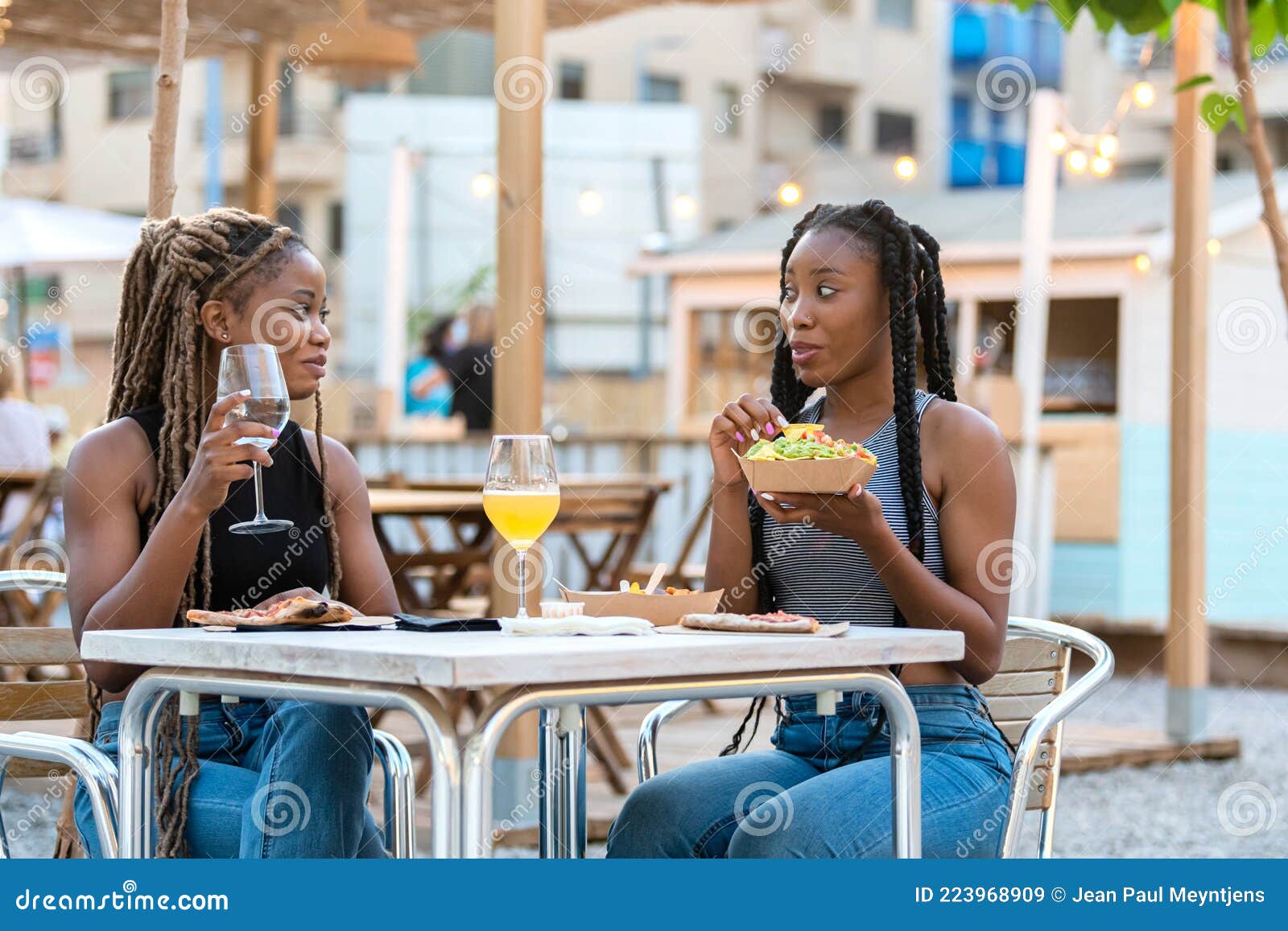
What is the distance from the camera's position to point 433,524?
8.55 metres

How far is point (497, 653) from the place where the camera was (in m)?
1.67

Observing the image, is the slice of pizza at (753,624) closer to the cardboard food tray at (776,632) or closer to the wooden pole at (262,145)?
the cardboard food tray at (776,632)

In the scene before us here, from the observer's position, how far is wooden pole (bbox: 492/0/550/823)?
15.0ft

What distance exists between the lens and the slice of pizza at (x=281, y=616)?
81.6 inches

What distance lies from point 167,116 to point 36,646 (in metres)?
1.04

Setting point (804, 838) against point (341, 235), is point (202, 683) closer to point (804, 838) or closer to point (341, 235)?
point (804, 838)

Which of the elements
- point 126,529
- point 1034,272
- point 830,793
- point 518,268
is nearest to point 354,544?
point 126,529

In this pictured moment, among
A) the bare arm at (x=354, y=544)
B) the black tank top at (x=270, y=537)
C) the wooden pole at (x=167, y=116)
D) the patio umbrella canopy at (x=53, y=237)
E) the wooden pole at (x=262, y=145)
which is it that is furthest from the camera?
the patio umbrella canopy at (x=53, y=237)

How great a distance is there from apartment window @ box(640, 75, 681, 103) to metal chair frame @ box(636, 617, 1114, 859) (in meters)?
27.3

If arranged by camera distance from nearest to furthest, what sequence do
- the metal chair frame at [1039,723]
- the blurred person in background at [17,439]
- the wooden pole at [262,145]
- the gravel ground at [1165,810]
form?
the metal chair frame at [1039,723] < the gravel ground at [1165,810] < the wooden pole at [262,145] < the blurred person in background at [17,439]

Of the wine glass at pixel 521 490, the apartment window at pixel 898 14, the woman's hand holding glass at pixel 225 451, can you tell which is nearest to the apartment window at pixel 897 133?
the apartment window at pixel 898 14

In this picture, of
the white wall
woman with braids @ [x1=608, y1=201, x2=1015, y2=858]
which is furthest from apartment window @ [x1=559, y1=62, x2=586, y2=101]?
woman with braids @ [x1=608, y1=201, x2=1015, y2=858]

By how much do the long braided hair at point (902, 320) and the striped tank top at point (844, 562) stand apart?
0.05 feet

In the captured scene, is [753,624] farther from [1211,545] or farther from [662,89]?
[662,89]
